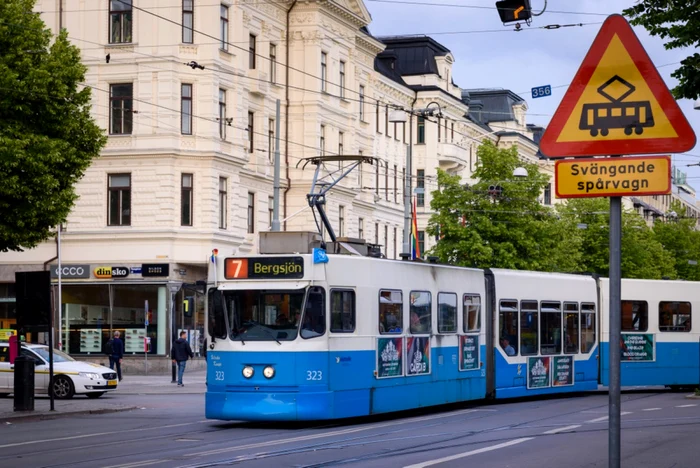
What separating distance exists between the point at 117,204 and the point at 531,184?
17.9 m

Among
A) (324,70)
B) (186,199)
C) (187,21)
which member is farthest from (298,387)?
(324,70)

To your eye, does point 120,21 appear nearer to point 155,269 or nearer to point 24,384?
point 155,269

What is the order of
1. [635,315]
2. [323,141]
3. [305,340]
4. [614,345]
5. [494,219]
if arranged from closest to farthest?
1. [614,345]
2. [305,340]
3. [635,315]
4. [494,219]
5. [323,141]

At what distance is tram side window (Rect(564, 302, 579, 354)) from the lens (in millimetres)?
28859

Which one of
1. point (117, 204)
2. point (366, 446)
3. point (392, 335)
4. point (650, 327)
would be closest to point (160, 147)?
point (117, 204)

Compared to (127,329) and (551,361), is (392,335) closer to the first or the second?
(551,361)

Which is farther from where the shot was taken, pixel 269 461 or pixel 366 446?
pixel 366 446

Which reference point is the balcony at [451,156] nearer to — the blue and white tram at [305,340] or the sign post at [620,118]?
the blue and white tram at [305,340]

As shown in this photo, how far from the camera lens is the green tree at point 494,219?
178 feet

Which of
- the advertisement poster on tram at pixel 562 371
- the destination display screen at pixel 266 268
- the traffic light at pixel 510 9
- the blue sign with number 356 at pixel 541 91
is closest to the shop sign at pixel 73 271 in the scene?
the blue sign with number 356 at pixel 541 91

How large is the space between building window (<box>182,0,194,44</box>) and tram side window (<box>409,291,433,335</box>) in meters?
26.3

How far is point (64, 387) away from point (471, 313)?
36.8ft

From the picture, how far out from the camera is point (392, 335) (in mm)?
21875

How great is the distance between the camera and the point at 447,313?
2420 centimetres
